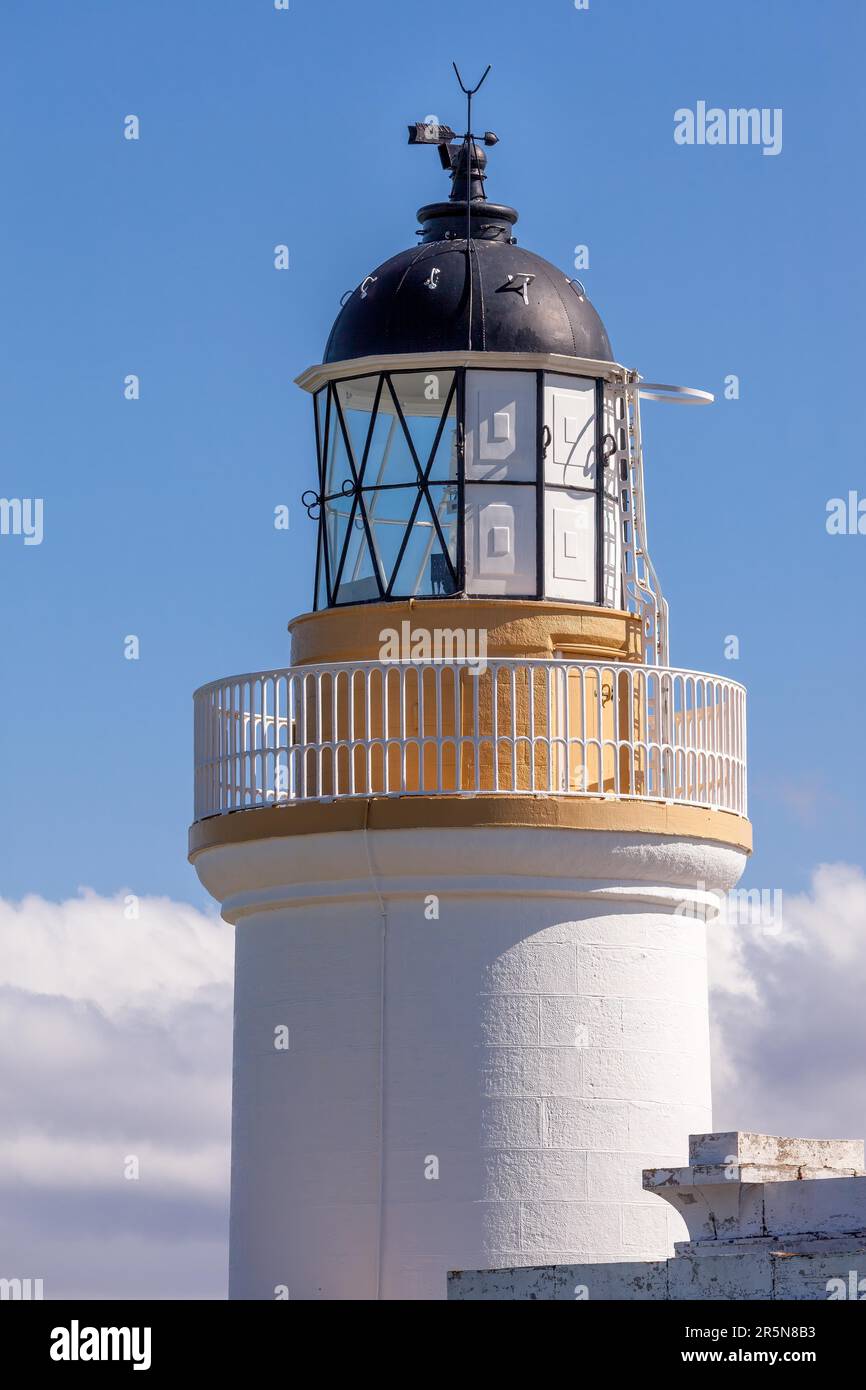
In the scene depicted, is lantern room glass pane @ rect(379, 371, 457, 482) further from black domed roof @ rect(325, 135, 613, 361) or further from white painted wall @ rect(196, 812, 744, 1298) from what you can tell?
white painted wall @ rect(196, 812, 744, 1298)

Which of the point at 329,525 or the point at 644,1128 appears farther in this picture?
the point at 329,525

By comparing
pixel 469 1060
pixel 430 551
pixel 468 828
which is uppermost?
pixel 430 551

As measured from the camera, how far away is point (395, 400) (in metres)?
24.8

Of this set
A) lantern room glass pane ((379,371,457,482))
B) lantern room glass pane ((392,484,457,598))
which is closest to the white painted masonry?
lantern room glass pane ((392,484,457,598))

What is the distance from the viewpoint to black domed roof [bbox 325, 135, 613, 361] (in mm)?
24656

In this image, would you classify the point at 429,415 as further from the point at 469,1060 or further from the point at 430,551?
the point at 469,1060

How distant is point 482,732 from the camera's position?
23.9 meters

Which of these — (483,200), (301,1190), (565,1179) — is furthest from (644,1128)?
(483,200)

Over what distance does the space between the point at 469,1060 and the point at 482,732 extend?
2452 millimetres

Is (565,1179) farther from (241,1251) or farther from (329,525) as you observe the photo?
(329,525)

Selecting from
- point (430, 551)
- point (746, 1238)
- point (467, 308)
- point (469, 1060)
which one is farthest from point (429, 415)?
point (746, 1238)

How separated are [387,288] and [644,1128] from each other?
6.80 meters

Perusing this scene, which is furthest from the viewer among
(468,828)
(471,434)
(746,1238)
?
(471,434)

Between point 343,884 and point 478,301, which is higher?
point 478,301
